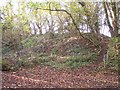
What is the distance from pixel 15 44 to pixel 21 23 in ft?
2.10

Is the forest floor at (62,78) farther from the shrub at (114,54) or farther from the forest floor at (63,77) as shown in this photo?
the shrub at (114,54)

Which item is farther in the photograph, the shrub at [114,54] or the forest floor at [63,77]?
the shrub at [114,54]

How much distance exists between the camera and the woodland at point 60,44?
4.22 m

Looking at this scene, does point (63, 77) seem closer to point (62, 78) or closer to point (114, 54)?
point (62, 78)

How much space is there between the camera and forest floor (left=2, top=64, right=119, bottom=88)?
3497mm

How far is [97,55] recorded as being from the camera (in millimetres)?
5633

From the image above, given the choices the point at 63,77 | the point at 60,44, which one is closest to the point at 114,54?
the point at 63,77

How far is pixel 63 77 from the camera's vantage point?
14.1 ft

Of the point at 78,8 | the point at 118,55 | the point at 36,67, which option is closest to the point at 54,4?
the point at 78,8

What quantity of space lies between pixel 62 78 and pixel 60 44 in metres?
2.39

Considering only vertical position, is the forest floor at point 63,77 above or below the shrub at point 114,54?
below

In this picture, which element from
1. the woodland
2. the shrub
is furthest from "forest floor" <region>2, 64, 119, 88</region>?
the shrub

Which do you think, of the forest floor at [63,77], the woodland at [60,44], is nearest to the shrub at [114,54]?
the woodland at [60,44]

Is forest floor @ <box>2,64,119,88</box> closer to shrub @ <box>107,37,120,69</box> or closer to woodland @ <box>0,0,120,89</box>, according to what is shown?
woodland @ <box>0,0,120,89</box>
